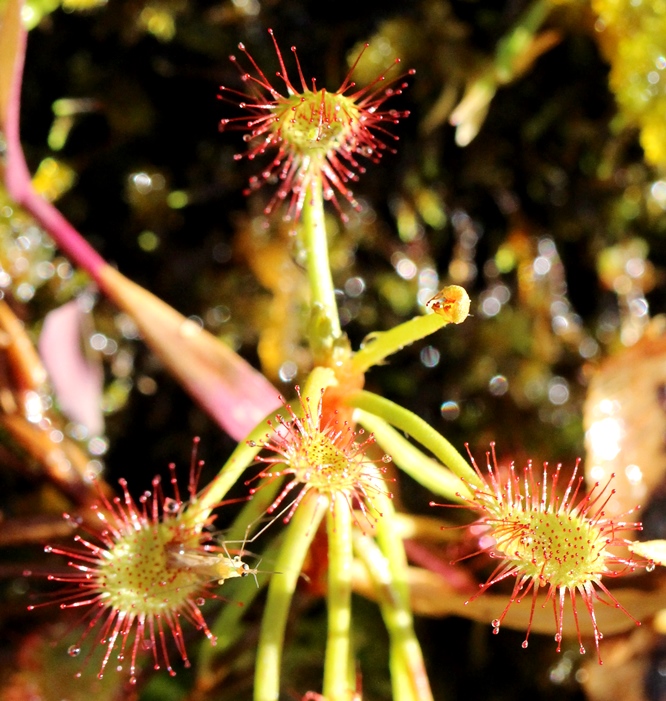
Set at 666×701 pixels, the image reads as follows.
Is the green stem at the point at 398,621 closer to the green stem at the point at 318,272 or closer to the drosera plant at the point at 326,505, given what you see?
the drosera plant at the point at 326,505

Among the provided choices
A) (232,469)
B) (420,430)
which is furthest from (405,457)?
(232,469)

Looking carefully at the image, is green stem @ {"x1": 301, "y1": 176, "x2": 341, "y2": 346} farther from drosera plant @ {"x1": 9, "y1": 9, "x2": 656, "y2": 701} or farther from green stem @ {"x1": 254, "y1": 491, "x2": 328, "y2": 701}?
green stem @ {"x1": 254, "y1": 491, "x2": 328, "y2": 701}

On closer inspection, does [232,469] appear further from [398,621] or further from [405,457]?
[398,621]

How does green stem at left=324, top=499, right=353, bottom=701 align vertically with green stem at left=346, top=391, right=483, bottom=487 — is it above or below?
below


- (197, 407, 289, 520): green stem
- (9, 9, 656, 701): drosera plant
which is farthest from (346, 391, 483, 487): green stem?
(197, 407, 289, 520): green stem

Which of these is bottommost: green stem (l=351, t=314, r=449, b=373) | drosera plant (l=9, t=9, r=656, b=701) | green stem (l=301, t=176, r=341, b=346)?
drosera plant (l=9, t=9, r=656, b=701)

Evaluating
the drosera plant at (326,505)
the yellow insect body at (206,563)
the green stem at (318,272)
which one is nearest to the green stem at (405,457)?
the drosera plant at (326,505)
